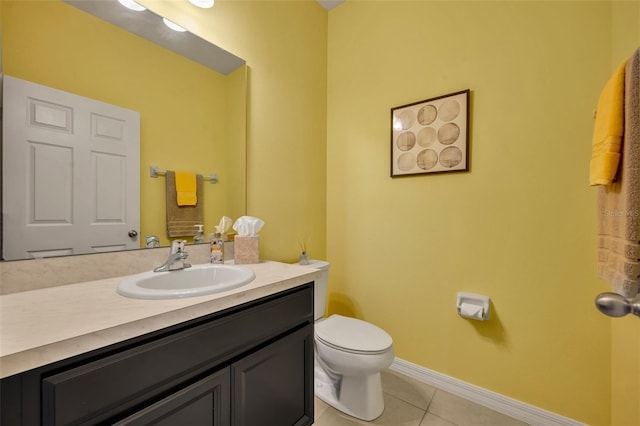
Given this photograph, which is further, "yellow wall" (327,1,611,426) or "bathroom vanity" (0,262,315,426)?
"yellow wall" (327,1,611,426)

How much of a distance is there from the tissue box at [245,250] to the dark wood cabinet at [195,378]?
14.8 inches

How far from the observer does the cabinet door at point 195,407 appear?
67cm

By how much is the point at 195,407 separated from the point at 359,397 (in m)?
0.97

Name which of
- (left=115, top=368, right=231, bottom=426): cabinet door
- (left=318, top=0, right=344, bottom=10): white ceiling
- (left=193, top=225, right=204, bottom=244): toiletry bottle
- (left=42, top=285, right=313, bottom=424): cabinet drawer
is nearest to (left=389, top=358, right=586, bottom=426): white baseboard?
(left=42, top=285, right=313, bottom=424): cabinet drawer

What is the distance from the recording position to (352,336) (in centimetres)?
142

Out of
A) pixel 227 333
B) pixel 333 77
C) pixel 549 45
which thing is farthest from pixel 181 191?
pixel 549 45

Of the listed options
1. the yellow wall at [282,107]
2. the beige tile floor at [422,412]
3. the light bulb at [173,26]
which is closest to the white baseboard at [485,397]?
the beige tile floor at [422,412]

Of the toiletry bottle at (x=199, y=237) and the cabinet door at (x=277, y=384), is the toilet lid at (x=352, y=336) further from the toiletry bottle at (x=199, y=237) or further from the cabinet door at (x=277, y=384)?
the toiletry bottle at (x=199, y=237)

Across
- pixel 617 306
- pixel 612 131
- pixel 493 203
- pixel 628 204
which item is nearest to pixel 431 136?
pixel 493 203

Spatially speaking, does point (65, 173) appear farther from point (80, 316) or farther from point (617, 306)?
point (617, 306)

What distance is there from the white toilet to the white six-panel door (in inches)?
43.4

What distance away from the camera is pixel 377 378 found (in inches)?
55.9

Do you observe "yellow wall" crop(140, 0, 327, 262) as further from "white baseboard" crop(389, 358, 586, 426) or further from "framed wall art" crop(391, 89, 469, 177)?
"white baseboard" crop(389, 358, 586, 426)

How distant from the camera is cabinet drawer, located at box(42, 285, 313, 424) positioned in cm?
55
